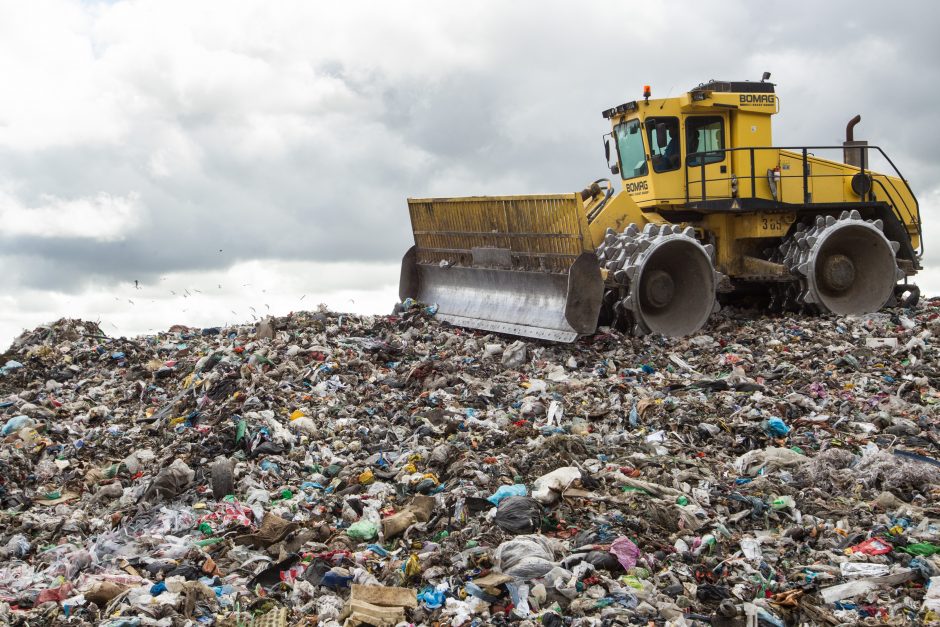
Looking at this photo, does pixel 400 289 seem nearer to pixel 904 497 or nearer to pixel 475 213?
pixel 475 213

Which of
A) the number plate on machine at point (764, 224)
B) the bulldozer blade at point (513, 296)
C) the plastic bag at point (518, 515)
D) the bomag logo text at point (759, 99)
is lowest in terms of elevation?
the plastic bag at point (518, 515)

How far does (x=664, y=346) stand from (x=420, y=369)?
2.76 m

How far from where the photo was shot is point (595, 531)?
5238 millimetres

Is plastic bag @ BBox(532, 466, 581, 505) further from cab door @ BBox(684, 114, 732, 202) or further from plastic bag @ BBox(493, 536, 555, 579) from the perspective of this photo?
cab door @ BBox(684, 114, 732, 202)

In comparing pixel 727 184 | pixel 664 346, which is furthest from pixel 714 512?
pixel 727 184

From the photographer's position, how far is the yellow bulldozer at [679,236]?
406 inches

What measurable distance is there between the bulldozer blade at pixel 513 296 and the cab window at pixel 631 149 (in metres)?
2.45

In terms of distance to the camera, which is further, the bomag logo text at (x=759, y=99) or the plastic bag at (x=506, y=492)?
the bomag logo text at (x=759, y=99)

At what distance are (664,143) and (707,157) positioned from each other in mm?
631

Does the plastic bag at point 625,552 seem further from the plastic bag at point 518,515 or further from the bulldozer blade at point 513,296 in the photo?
the bulldozer blade at point 513,296

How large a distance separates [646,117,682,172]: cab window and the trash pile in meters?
2.46

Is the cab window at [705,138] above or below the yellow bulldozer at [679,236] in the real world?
above

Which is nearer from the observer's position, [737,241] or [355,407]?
[355,407]

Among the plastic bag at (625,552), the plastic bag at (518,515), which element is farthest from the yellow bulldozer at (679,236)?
the plastic bag at (625,552)
